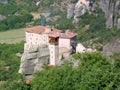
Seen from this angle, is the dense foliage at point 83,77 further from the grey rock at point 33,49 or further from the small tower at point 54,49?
the grey rock at point 33,49

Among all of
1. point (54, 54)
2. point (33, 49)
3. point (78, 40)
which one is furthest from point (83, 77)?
point (78, 40)

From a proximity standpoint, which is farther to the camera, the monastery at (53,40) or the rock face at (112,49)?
the monastery at (53,40)

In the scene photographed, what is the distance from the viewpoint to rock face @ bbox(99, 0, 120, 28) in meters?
81.2

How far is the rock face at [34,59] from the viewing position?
1879 inches

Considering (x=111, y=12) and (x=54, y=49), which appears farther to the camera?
(x=111, y=12)

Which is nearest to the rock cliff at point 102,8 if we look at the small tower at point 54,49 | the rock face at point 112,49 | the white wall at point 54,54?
the small tower at point 54,49

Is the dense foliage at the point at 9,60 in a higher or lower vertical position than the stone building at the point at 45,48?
lower

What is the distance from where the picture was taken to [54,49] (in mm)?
46562

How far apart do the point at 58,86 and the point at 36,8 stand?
6849cm

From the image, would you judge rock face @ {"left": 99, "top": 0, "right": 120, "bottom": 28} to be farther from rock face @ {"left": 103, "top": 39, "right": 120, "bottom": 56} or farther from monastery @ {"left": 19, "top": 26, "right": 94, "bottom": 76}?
rock face @ {"left": 103, "top": 39, "right": 120, "bottom": 56}

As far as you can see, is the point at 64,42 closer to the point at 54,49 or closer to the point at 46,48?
the point at 54,49

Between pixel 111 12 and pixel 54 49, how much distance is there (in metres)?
37.7

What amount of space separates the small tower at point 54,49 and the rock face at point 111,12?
3301 centimetres

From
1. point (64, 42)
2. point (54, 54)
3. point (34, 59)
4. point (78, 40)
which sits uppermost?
point (64, 42)
